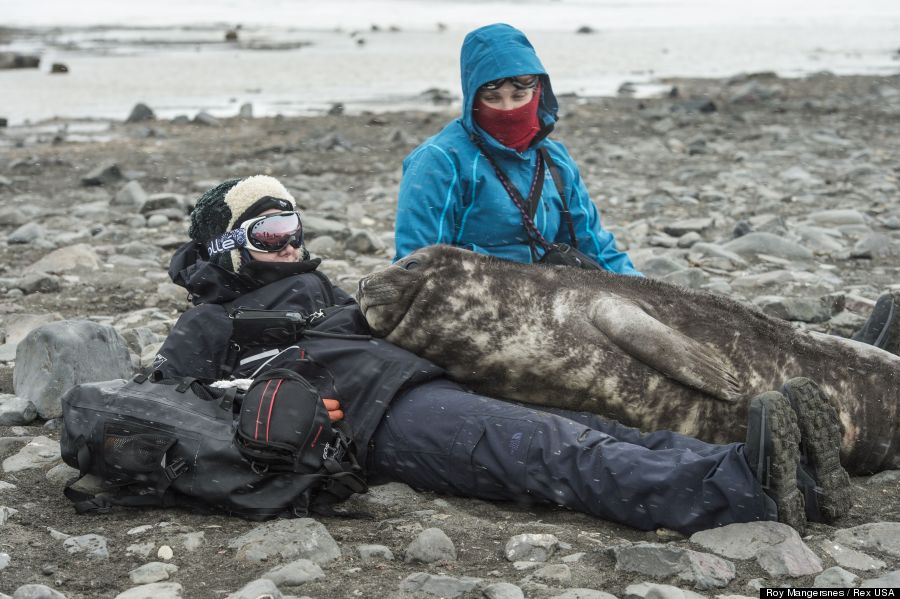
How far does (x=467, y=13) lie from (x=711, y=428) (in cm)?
6342

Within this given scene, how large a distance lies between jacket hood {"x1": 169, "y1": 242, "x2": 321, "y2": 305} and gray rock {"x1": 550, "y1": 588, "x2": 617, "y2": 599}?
2.20 metres

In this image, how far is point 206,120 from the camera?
18.3 metres

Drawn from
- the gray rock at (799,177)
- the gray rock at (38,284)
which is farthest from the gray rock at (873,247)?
the gray rock at (38,284)

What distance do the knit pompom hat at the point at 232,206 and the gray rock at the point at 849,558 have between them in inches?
109

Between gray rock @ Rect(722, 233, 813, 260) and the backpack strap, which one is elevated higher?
the backpack strap

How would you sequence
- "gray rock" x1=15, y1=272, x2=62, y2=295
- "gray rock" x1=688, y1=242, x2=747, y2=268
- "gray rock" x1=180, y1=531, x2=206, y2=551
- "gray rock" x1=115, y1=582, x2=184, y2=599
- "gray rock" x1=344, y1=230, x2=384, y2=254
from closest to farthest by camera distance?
"gray rock" x1=115, y1=582, x2=184, y2=599 → "gray rock" x1=180, y1=531, x2=206, y2=551 → "gray rock" x1=15, y1=272, x2=62, y2=295 → "gray rock" x1=688, y1=242, x2=747, y2=268 → "gray rock" x1=344, y1=230, x2=384, y2=254

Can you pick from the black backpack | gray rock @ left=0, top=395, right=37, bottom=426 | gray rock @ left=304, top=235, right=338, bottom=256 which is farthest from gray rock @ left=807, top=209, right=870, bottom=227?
gray rock @ left=0, top=395, right=37, bottom=426

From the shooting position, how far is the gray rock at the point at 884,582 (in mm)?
3578

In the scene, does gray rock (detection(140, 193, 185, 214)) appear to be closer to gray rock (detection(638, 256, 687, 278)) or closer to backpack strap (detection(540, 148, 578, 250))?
gray rock (detection(638, 256, 687, 278))

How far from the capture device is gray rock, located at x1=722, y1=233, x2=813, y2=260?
9025 mm

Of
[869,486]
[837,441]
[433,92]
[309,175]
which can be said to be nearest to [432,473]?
[837,441]

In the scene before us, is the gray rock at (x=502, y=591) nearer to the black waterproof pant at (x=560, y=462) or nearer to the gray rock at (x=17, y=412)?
the black waterproof pant at (x=560, y=462)

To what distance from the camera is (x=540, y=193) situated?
581cm

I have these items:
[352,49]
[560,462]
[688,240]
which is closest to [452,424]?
[560,462]
